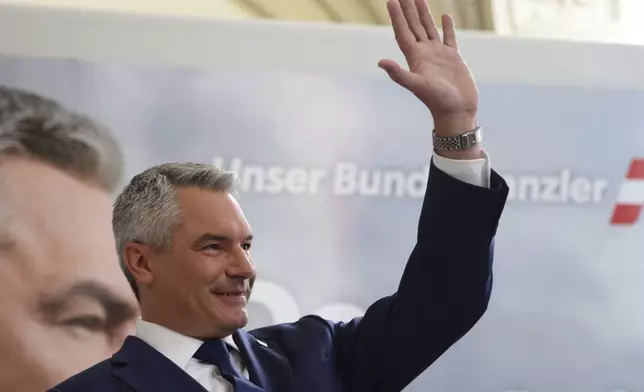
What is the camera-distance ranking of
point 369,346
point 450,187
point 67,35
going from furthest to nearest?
point 67,35, point 369,346, point 450,187

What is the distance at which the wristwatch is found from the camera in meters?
1.22

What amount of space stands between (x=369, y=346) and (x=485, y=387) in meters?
0.82

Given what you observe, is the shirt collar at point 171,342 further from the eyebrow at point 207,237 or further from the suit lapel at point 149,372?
the eyebrow at point 207,237

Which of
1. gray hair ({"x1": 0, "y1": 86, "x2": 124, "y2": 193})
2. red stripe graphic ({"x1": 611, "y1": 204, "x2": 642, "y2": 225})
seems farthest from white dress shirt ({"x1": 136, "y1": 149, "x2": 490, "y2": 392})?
red stripe graphic ({"x1": 611, "y1": 204, "x2": 642, "y2": 225})

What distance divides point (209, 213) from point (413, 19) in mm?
446

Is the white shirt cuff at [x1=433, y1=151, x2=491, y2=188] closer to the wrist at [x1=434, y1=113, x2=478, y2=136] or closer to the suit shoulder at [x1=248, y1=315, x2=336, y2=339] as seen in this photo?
the wrist at [x1=434, y1=113, x2=478, y2=136]

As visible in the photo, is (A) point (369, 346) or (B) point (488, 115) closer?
(A) point (369, 346)

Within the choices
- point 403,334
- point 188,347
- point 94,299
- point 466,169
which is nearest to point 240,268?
point 188,347

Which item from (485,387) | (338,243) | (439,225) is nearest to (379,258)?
(338,243)

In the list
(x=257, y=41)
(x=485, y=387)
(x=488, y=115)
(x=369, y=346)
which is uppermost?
(x=257, y=41)

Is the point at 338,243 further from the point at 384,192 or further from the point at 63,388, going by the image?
the point at 63,388

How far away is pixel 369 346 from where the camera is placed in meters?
1.36

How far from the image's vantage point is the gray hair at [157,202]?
4.33 ft

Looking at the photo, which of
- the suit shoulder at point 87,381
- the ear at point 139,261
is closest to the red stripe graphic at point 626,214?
the ear at point 139,261
